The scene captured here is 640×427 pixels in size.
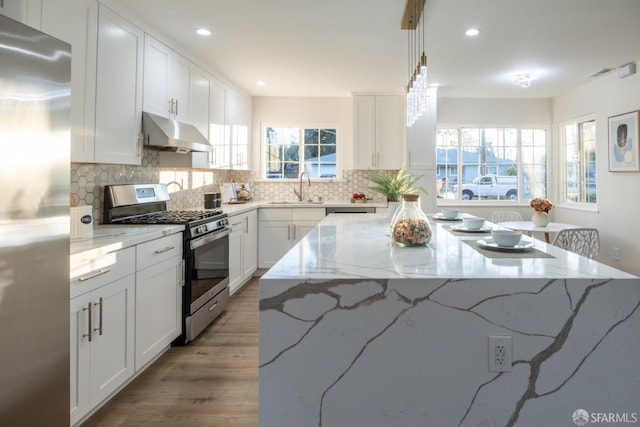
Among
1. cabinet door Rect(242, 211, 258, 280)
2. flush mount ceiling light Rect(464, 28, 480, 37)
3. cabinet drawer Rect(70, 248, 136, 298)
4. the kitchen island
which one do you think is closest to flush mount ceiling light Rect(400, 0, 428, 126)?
flush mount ceiling light Rect(464, 28, 480, 37)

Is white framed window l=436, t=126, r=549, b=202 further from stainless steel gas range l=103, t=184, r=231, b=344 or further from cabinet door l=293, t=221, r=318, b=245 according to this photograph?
stainless steel gas range l=103, t=184, r=231, b=344

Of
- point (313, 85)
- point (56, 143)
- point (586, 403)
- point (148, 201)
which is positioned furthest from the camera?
point (313, 85)

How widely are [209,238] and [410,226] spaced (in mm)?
1897

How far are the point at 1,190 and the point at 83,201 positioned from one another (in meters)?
1.53

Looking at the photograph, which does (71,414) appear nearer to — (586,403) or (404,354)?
(404,354)

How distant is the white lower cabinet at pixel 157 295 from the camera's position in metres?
2.31

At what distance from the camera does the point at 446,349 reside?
1200mm

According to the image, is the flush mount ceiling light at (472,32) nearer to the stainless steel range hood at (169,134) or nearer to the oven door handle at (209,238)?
the stainless steel range hood at (169,134)

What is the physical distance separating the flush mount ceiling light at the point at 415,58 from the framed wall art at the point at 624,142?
2392 millimetres

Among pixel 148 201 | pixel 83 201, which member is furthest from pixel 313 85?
pixel 83 201

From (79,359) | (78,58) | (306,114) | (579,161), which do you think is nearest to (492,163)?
(579,161)

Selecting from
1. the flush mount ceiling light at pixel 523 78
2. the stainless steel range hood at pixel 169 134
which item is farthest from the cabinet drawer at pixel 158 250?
the flush mount ceiling light at pixel 523 78

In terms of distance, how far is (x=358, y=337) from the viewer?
1.21 meters

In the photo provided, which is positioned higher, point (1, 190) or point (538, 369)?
point (1, 190)
